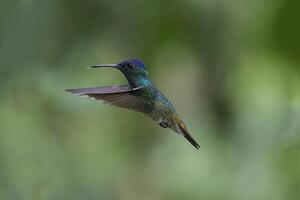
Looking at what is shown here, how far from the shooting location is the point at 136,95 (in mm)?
545

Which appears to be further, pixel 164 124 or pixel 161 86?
pixel 161 86

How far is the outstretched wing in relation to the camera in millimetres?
541

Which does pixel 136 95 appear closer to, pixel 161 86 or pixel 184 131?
pixel 184 131

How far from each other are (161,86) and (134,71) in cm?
85

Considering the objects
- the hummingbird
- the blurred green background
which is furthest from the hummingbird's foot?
the blurred green background

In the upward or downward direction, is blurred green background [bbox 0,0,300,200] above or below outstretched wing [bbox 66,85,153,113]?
above

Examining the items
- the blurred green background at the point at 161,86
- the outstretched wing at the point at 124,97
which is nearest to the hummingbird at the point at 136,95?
the outstretched wing at the point at 124,97

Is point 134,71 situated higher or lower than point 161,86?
lower

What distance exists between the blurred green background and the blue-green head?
2.73 feet

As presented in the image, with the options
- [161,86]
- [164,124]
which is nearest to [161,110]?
[164,124]

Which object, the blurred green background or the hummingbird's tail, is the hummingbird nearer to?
the hummingbird's tail

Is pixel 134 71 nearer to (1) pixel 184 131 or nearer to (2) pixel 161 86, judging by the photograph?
(1) pixel 184 131

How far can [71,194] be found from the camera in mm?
1963

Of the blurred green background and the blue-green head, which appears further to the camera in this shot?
the blurred green background
